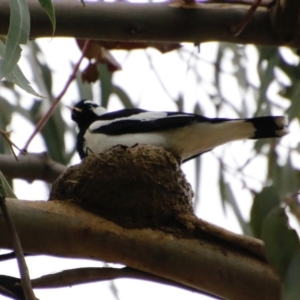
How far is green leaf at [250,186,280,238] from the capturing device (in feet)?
4.69

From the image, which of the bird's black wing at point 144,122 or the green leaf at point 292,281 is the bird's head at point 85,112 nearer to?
the bird's black wing at point 144,122

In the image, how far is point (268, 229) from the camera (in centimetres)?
134

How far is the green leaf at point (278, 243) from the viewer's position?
134cm

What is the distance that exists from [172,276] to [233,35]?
2.40 feet

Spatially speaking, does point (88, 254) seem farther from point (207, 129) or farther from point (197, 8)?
point (207, 129)

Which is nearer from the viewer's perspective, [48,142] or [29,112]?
[48,142]

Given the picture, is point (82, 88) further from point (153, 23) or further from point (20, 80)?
point (20, 80)

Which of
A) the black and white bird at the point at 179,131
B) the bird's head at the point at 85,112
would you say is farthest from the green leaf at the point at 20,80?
the bird's head at the point at 85,112

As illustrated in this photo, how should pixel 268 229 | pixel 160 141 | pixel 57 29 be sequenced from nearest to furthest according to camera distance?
pixel 268 229 → pixel 57 29 → pixel 160 141

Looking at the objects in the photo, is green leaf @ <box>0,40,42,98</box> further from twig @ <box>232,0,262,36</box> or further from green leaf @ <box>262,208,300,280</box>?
twig @ <box>232,0,262,36</box>

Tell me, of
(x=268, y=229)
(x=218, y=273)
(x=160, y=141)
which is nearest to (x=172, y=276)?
(x=218, y=273)

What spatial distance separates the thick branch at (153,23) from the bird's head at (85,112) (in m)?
1.40

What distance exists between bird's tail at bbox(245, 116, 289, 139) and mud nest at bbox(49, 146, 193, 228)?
487mm

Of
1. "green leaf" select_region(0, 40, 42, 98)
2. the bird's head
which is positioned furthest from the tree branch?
"green leaf" select_region(0, 40, 42, 98)
